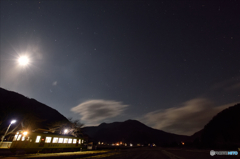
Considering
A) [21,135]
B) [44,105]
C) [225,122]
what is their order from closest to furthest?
[21,135]
[225,122]
[44,105]

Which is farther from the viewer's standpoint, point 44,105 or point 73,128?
point 44,105

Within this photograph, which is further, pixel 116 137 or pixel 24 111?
pixel 116 137

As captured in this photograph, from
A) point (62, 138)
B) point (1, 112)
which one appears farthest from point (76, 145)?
point (1, 112)

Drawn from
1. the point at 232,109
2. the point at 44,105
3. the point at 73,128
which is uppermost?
the point at 44,105

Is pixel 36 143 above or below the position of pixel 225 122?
below

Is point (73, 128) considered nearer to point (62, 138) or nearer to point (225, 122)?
point (62, 138)

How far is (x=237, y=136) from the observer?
76.1 m

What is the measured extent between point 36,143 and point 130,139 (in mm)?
186054

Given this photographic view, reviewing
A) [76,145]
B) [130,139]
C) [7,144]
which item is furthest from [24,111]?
[130,139]

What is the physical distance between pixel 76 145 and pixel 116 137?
598ft

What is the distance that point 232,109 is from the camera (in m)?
93.7

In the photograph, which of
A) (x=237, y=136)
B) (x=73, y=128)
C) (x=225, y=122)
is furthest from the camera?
(x=225, y=122)

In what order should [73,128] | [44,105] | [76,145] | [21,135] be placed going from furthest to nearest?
1. [44,105]
2. [73,128]
3. [76,145]
4. [21,135]

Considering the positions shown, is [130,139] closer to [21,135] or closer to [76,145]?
[76,145]
